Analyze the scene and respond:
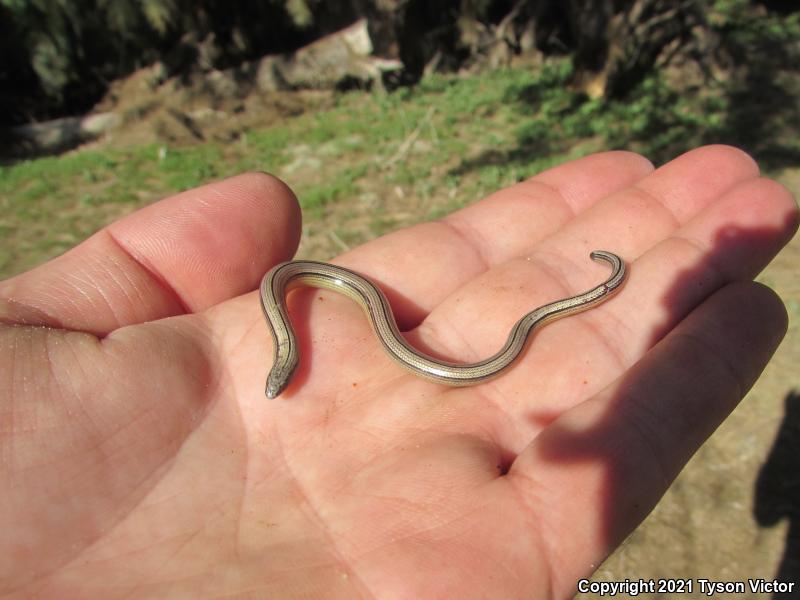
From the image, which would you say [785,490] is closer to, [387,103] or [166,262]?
[166,262]

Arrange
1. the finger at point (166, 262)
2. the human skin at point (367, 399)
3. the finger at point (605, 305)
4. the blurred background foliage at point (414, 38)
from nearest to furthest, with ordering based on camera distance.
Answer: the human skin at point (367, 399)
the finger at point (166, 262)
the finger at point (605, 305)
the blurred background foliage at point (414, 38)

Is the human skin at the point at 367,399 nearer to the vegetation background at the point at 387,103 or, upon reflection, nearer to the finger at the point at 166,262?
the finger at the point at 166,262

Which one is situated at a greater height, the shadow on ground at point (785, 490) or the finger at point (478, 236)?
the finger at point (478, 236)

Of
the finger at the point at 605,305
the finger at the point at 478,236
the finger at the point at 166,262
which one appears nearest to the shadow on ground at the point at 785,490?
the finger at the point at 605,305

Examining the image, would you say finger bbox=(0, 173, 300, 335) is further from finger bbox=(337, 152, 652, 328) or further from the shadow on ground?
the shadow on ground

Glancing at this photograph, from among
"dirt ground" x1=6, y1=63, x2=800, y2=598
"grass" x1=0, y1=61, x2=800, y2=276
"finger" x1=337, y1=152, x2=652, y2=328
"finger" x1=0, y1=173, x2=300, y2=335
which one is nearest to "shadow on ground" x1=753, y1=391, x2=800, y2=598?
"dirt ground" x1=6, y1=63, x2=800, y2=598

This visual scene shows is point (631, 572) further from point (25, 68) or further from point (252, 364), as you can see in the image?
point (25, 68)
